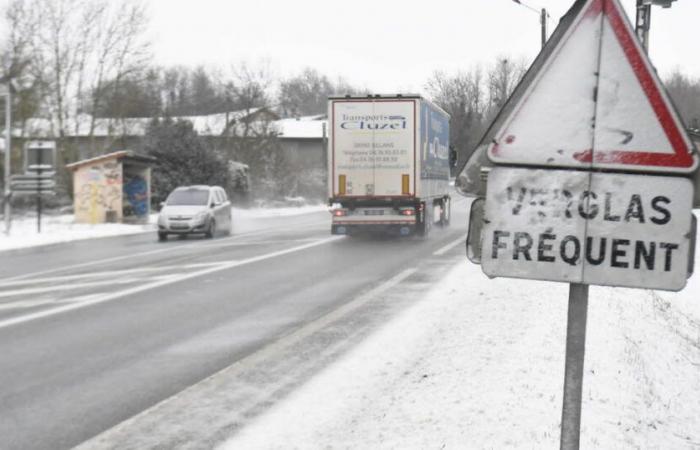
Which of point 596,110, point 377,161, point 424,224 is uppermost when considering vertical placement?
point 377,161

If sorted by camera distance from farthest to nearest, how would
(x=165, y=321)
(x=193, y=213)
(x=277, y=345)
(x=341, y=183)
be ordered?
(x=193, y=213) < (x=341, y=183) < (x=165, y=321) < (x=277, y=345)

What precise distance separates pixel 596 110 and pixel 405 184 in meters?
18.2

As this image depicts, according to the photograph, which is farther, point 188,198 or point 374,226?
point 188,198

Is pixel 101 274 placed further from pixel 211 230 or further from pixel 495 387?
pixel 495 387

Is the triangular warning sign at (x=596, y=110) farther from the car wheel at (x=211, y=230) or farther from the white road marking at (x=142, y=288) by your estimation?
the car wheel at (x=211, y=230)

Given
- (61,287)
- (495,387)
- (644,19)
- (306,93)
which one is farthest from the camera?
(306,93)

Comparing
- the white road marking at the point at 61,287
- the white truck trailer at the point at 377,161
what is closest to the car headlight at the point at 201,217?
the white truck trailer at the point at 377,161

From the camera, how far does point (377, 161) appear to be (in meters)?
21.0

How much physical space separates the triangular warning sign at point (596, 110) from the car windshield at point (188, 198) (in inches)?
901

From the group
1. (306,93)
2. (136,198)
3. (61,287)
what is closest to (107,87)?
(136,198)

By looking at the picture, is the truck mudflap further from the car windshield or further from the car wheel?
the car windshield

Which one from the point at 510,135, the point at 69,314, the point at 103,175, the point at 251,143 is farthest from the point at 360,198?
the point at 251,143

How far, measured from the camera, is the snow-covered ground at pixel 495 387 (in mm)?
4719

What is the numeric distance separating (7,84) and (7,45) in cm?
1234
